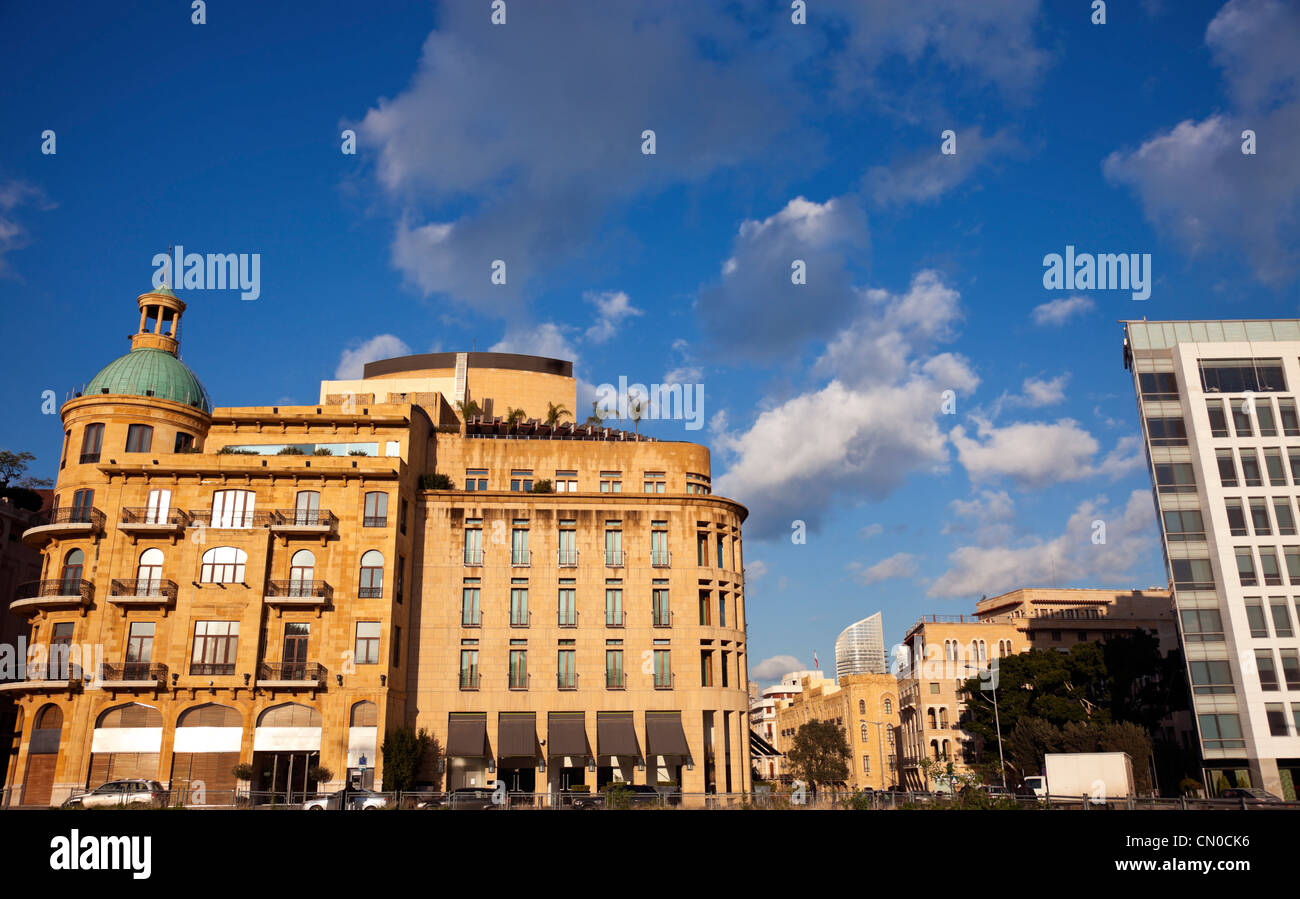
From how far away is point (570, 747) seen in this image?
195ft

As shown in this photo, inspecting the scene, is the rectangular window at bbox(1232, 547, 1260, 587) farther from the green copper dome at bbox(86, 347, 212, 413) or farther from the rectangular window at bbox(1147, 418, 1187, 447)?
the green copper dome at bbox(86, 347, 212, 413)

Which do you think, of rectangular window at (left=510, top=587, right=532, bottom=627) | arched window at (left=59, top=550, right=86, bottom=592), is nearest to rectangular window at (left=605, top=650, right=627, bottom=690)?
rectangular window at (left=510, top=587, right=532, bottom=627)

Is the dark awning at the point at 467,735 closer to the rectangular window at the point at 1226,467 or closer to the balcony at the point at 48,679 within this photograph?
the balcony at the point at 48,679

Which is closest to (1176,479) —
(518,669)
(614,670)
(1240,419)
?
(1240,419)

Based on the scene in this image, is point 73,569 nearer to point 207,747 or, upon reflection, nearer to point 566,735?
point 207,747

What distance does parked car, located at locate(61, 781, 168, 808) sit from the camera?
40438 millimetres

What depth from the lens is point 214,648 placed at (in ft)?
180

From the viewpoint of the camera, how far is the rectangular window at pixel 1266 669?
67.4m

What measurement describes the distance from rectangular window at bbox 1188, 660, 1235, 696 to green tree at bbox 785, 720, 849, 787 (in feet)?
113

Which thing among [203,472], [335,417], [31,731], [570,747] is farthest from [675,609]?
[31,731]

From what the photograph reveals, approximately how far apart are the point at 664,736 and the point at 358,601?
2156cm
